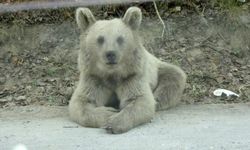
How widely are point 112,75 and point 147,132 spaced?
899mm

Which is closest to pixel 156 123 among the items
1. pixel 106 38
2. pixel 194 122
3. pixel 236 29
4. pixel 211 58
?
pixel 194 122

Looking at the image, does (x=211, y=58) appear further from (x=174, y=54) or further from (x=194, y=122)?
(x=194, y=122)

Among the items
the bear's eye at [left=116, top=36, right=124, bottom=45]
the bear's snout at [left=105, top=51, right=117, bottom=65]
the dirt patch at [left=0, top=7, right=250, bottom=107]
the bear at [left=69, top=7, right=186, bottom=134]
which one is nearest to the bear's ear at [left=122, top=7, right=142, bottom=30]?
the bear at [left=69, top=7, right=186, bottom=134]

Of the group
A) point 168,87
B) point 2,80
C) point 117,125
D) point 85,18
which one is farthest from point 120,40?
point 2,80

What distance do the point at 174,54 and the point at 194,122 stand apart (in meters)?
2.71

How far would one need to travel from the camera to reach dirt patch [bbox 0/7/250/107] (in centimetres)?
951

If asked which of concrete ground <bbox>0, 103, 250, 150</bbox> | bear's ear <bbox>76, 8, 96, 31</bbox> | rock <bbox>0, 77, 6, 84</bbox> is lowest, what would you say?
rock <bbox>0, 77, 6, 84</bbox>

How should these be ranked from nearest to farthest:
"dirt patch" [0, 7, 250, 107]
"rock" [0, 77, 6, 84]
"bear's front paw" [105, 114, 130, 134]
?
1. "bear's front paw" [105, 114, 130, 134]
2. "dirt patch" [0, 7, 250, 107]
3. "rock" [0, 77, 6, 84]

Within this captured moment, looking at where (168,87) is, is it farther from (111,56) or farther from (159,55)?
(159,55)

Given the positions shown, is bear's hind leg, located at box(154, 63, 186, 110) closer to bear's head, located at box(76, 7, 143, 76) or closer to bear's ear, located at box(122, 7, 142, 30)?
bear's head, located at box(76, 7, 143, 76)

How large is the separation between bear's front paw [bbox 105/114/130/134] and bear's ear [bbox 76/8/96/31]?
1.16 meters

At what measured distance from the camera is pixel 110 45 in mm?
7625

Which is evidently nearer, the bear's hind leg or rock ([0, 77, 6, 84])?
the bear's hind leg

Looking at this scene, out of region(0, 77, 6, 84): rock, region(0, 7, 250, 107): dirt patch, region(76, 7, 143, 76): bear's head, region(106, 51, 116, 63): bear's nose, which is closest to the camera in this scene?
region(106, 51, 116, 63): bear's nose
